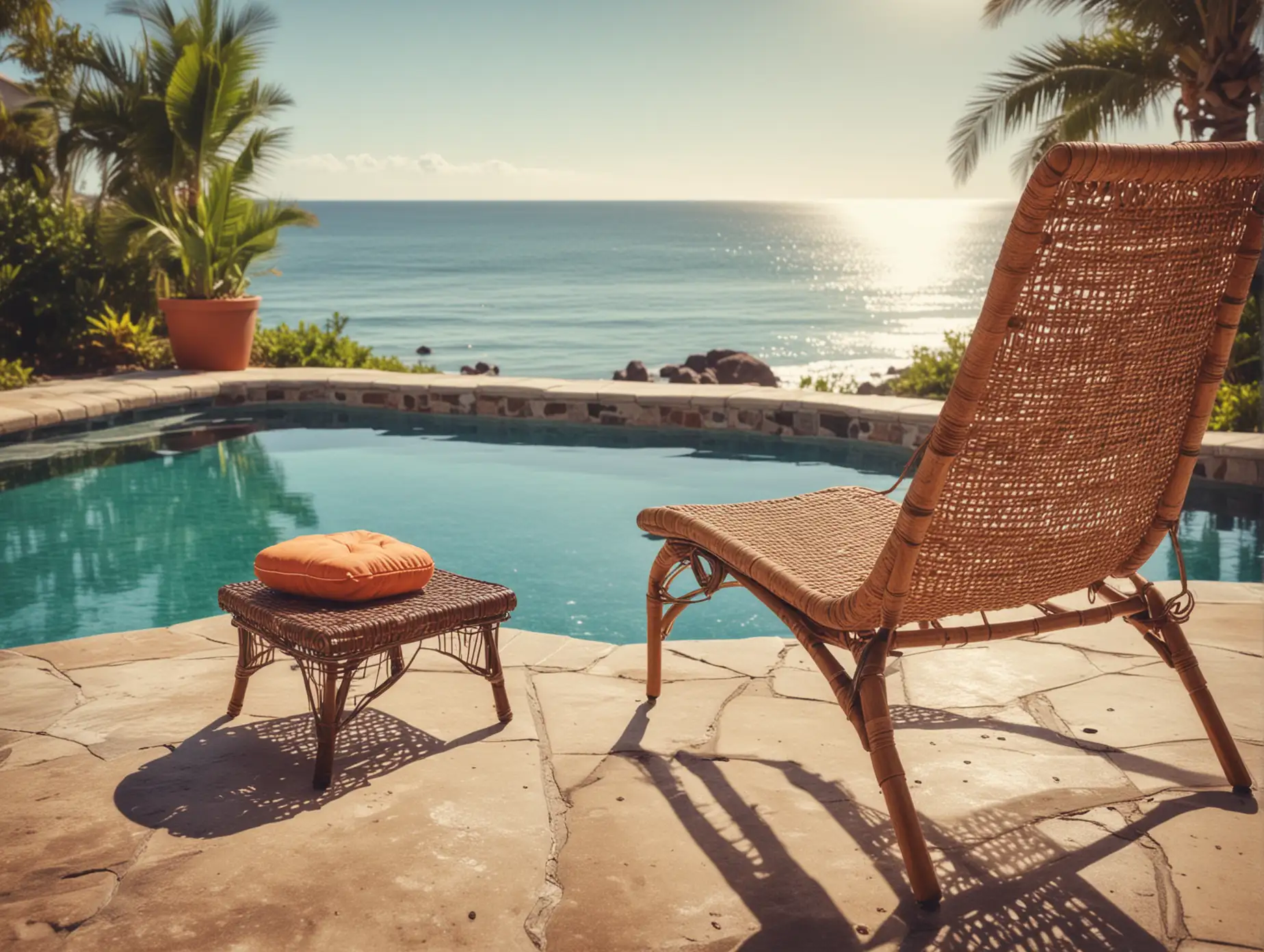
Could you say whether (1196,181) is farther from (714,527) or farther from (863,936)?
(863,936)

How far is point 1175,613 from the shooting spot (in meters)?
2.66

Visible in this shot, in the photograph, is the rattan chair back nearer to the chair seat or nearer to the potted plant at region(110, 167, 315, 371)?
Answer: the chair seat

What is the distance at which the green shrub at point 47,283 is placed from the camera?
1088 cm

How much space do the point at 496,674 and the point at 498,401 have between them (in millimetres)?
6476

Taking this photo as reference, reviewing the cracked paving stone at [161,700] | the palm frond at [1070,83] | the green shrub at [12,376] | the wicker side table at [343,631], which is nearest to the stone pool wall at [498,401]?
the green shrub at [12,376]

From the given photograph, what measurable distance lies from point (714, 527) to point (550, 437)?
6136mm

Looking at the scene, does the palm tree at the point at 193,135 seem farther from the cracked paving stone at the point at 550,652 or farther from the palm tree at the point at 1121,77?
the cracked paving stone at the point at 550,652

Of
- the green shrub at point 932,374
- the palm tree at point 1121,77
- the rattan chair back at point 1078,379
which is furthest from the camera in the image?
the green shrub at point 932,374

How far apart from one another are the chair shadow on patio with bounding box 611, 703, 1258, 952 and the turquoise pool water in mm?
2166

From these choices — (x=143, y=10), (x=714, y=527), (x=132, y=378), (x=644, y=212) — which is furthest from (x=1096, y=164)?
(x=644, y=212)

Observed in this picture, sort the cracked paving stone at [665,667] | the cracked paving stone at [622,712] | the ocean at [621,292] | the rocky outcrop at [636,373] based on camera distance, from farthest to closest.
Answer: the ocean at [621,292], the rocky outcrop at [636,373], the cracked paving stone at [665,667], the cracked paving stone at [622,712]

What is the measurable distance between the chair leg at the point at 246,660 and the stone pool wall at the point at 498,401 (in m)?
5.62

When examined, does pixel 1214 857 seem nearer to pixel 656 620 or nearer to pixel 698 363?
pixel 656 620

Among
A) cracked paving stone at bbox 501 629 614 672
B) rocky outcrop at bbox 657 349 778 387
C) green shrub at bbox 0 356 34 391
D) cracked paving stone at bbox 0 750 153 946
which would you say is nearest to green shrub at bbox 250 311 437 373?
green shrub at bbox 0 356 34 391
